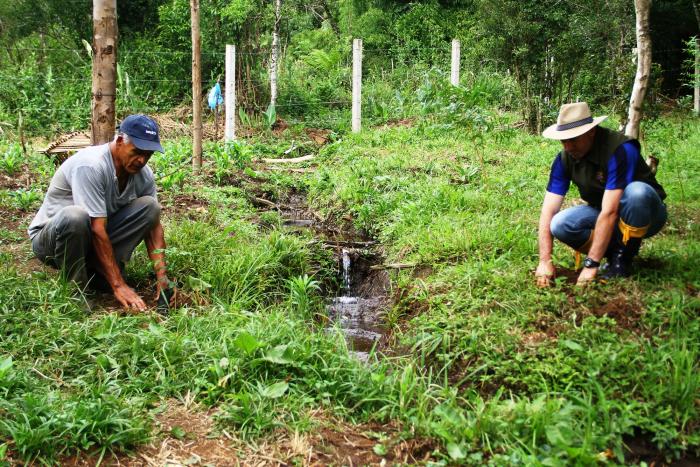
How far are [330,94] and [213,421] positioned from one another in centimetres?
1199

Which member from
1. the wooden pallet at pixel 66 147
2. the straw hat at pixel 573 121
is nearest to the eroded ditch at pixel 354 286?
the straw hat at pixel 573 121

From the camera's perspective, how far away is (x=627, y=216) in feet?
12.3

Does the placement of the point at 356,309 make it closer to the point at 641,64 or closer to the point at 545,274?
the point at 545,274

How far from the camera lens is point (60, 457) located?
2504 mm

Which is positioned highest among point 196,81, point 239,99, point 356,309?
point 196,81

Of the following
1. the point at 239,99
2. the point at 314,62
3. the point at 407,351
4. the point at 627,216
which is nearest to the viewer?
the point at 627,216

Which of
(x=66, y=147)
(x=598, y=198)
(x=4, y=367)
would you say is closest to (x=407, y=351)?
(x=598, y=198)

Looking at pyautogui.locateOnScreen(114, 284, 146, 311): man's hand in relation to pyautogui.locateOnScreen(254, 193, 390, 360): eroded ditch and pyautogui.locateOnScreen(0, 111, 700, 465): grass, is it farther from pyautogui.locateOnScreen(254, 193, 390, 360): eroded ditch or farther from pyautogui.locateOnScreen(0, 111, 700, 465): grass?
pyautogui.locateOnScreen(254, 193, 390, 360): eroded ditch

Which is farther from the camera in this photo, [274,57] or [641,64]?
[274,57]

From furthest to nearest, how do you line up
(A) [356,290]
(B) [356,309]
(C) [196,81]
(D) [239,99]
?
(D) [239,99] < (C) [196,81] < (A) [356,290] < (B) [356,309]

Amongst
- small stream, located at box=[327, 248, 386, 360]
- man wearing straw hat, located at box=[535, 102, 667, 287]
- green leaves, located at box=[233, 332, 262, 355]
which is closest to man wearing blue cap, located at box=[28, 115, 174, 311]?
green leaves, located at box=[233, 332, 262, 355]

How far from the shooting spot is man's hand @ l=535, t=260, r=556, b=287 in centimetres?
395

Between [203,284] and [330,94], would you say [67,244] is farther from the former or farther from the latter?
[330,94]

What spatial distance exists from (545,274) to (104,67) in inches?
131
